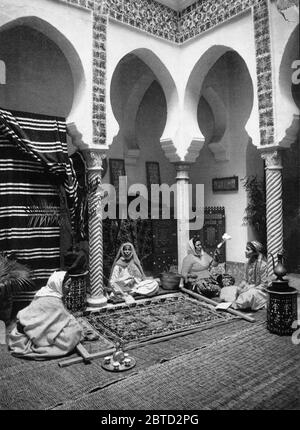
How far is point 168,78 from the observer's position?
19.8 feet

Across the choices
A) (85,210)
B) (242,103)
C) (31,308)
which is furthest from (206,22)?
(31,308)

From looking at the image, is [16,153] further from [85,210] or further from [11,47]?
[11,47]

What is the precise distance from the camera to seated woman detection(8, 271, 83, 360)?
3.29 meters

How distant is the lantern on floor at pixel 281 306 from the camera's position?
3648 millimetres

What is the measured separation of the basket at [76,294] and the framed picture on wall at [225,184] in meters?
3.86

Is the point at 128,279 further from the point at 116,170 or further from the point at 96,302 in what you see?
the point at 116,170

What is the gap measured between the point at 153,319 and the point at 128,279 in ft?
3.86

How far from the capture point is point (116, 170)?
7.28 m

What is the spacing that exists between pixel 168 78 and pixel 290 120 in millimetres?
2305

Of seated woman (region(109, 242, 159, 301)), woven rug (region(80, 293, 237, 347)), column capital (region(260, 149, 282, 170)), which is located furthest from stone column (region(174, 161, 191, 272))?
column capital (region(260, 149, 282, 170))

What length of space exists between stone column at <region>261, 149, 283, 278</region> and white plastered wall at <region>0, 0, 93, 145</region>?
2.68m

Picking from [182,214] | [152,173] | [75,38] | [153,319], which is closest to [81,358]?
[153,319]

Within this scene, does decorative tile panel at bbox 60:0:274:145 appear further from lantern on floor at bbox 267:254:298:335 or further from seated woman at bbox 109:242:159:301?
lantern on floor at bbox 267:254:298:335

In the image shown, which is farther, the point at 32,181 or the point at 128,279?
the point at 128,279
